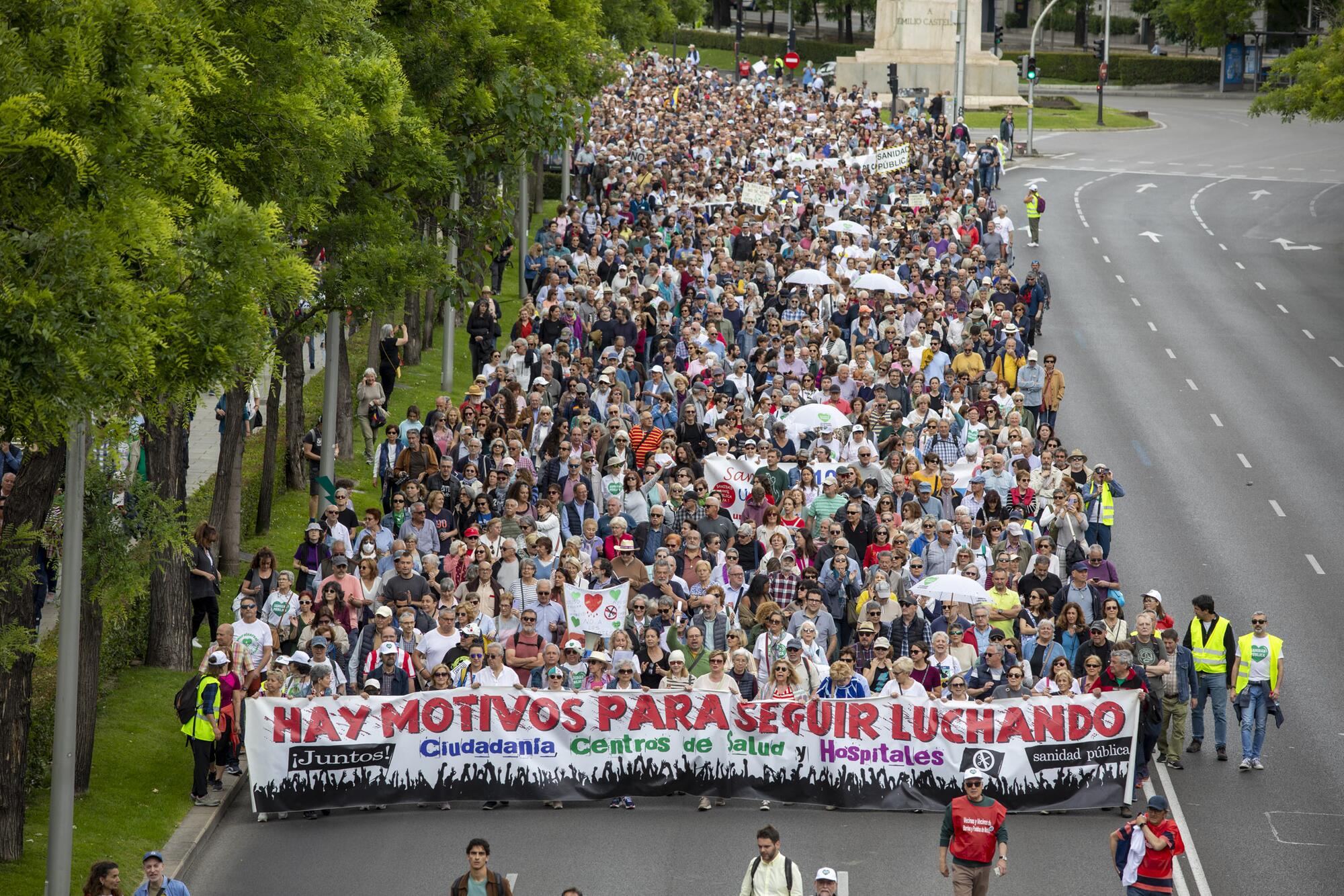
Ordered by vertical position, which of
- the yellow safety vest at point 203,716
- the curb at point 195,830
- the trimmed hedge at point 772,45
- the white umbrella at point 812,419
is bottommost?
the curb at point 195,830

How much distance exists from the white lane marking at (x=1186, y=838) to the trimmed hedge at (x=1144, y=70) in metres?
86.2

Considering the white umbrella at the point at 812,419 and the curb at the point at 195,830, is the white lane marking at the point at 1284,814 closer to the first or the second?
the white umbrella at the point at 812,419

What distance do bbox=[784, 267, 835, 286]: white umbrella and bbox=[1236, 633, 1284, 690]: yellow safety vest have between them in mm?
14251

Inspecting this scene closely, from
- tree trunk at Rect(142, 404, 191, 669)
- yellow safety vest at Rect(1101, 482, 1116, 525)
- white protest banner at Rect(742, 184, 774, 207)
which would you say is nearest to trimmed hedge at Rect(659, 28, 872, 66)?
white protest banner at Rect(742, 184, 774, 207)

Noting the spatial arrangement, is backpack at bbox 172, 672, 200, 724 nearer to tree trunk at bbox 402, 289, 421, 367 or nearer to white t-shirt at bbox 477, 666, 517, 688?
white t-shirt at bbox 477, 666, 517, 688

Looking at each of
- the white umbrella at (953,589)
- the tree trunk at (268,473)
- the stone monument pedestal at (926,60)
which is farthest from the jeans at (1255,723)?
the stone monument pedestal at (926,60)

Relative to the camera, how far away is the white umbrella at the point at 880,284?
30.3 meters

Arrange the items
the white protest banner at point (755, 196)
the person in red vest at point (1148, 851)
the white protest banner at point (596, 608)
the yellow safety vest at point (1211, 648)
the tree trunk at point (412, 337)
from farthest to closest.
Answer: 1. the white protest banner at point (755, 196)
2. the tree trunk at point (412, 337)
3. the white protest banner at point (596, 608)
4. the yellow safety vest at point (1211, 648)
5. the person in red vest at point (1148, 851)

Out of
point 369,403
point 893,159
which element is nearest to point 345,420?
point 369,403

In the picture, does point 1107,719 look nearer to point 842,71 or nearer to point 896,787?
point 896,787

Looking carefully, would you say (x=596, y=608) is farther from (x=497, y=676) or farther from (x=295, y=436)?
(x=295, y=436)

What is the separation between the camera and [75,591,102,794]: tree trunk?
16391mm

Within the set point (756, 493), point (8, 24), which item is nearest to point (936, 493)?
point (756, 493)

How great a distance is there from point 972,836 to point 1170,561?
11499 mm
